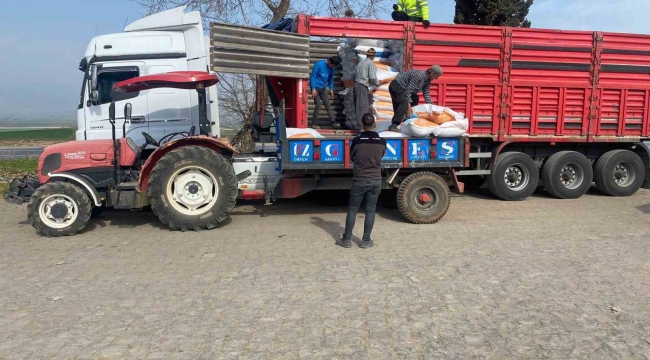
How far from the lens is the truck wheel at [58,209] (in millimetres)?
6309

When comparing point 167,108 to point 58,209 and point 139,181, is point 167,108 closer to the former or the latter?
point 139,181

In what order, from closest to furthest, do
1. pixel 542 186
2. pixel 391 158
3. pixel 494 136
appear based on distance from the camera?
pixel 391 158 < pixel 494 136 < pixel 542 186

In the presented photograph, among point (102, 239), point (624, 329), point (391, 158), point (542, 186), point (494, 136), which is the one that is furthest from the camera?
point (542, 186)

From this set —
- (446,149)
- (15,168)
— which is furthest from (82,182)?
(15,168)

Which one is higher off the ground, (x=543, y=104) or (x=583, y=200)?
(x=543, y=104)

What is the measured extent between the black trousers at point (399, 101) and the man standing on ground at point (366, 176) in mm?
1858

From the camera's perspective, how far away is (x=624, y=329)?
3760mm

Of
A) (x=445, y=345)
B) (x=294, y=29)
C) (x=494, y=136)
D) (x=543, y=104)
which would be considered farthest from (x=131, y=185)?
(x=543, y=104)

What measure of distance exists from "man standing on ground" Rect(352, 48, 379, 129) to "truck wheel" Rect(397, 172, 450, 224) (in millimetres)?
1438

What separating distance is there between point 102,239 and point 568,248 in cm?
592

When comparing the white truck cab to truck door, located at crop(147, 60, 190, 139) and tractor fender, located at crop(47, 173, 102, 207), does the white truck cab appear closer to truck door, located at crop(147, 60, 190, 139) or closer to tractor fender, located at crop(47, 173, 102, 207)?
truck door, located at crop(147, 60, 190, 139)

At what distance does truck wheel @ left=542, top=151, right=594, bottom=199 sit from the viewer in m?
9.40

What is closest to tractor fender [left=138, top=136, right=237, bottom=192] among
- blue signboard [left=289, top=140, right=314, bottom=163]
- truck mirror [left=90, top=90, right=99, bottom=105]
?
blue signboard [left=289, top=140, right=314, bottom=163]

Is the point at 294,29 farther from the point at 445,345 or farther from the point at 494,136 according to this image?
the point at 445,345
